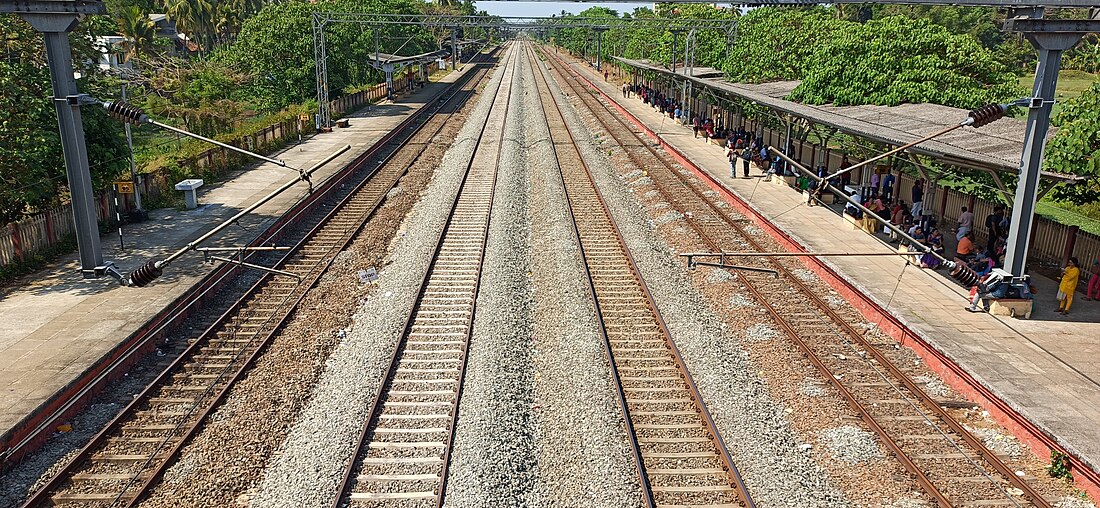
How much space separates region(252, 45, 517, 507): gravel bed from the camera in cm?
1032

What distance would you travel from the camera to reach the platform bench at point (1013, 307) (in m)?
15.9

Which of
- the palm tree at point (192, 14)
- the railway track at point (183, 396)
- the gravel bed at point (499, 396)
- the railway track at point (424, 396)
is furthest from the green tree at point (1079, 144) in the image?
the palm tree at point (192, 14)

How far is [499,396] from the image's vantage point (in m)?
12.7

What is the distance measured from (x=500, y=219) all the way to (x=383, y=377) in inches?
445

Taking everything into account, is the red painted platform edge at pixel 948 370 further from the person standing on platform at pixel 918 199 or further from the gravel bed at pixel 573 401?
the gravel bed at pixel 573 401

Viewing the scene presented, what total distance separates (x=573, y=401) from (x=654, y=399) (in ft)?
4.52

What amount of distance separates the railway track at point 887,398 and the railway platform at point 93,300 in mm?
12780

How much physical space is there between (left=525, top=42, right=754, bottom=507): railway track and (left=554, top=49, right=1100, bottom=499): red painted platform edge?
4531 mm

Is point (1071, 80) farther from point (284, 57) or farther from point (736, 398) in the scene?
point (736, 398)

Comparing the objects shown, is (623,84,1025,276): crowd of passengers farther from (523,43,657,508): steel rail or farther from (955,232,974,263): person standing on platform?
(523,43,657,508): steel rail

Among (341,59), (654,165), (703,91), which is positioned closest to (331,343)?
(654,165)

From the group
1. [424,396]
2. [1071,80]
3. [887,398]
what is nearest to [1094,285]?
[887,398]

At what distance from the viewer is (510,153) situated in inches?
1436

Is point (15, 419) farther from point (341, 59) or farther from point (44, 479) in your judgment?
point (341, 59)
